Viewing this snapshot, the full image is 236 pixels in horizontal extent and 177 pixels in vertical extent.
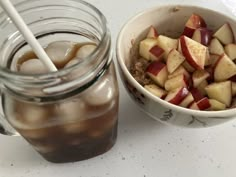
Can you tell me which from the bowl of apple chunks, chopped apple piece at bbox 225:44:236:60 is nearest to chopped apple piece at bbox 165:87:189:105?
the bowl of apple chunks

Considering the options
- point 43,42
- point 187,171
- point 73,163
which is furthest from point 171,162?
point 43,42

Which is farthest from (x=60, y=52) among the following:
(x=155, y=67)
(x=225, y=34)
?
(x=225, y=34)

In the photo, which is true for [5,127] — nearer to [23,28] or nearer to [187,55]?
[23,28]

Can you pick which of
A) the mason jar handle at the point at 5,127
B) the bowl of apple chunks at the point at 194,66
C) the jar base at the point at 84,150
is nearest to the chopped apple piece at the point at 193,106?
the bowl of apple chunks at the point at 194,66

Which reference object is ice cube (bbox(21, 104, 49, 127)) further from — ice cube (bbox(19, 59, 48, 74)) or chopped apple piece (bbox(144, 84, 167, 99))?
chopped apple piece (bbox(144, 84, 167, 99))

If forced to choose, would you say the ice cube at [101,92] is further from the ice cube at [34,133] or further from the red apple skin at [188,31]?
the red apple skin at [188,31]

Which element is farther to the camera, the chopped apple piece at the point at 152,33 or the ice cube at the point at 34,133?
the chopped apple piece at the point at 152,33

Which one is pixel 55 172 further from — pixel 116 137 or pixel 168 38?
pixel 168 38
